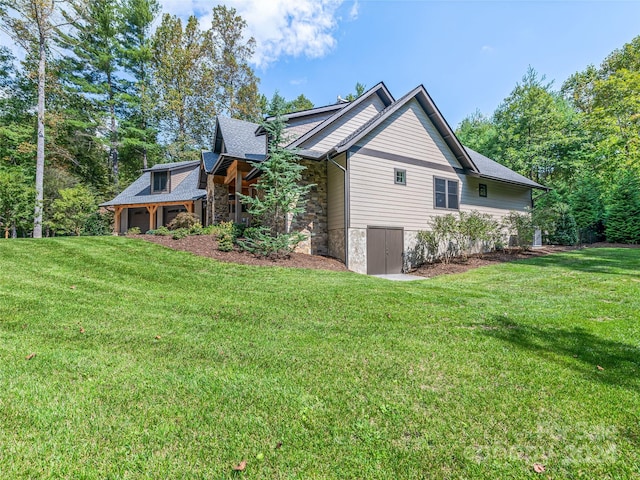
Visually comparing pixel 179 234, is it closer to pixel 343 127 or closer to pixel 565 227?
pixel 343 127

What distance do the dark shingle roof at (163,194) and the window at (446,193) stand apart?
44.0 feet

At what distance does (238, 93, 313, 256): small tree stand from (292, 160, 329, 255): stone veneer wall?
0.68 meters

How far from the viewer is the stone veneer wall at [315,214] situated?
447 inches

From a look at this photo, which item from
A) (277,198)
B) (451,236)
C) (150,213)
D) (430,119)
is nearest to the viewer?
(277,198)

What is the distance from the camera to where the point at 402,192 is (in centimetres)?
1180

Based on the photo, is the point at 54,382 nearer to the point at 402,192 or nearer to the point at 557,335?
the point at 557,335

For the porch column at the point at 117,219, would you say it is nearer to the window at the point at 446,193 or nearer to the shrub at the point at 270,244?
the shrub at the point at 270,244

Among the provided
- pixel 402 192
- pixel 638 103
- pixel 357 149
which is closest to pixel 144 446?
pixel 357 149

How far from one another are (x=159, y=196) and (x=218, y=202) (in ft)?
24.9

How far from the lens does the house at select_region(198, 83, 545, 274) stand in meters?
10.8

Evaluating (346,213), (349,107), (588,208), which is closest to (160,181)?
(349,107)

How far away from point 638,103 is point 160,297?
93.8 ft

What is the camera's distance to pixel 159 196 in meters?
20.4

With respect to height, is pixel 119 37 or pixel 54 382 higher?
pixel 119 37
